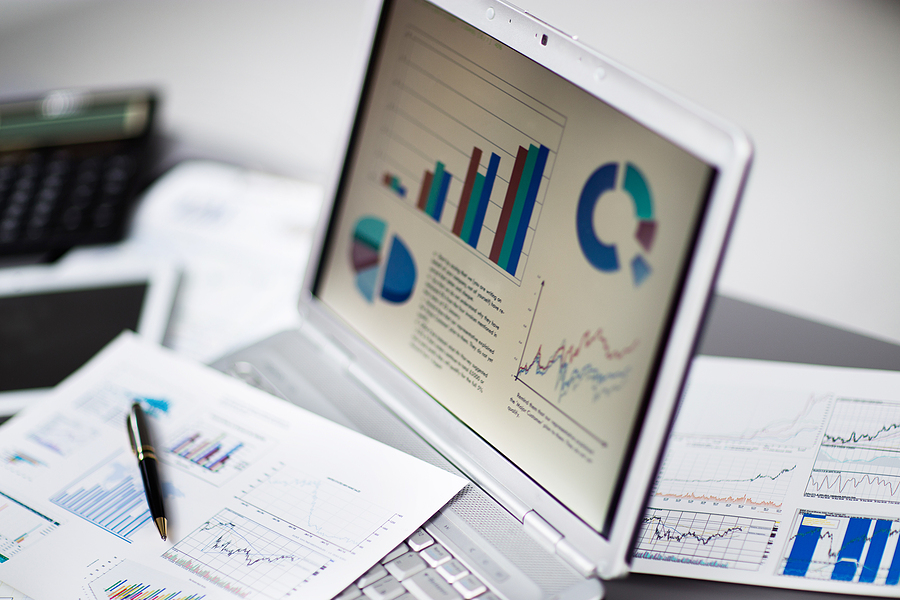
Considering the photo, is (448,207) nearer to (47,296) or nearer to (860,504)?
(860,504)

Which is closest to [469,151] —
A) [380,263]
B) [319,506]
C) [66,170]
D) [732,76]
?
[380,263]

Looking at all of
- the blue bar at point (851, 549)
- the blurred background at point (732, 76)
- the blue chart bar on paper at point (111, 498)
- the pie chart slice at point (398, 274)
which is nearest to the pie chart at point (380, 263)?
the pie chart slice at point (398, 274)

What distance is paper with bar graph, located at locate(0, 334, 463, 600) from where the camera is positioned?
45cm

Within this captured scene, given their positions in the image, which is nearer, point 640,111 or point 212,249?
point 640,111

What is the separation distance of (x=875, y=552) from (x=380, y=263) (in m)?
0.39

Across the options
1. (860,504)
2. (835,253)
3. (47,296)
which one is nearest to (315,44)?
(47,296)

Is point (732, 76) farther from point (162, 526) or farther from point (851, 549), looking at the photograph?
point (162, 526)

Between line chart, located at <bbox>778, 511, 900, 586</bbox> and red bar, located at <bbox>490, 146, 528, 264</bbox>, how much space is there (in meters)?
0.26

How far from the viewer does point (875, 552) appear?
48cm

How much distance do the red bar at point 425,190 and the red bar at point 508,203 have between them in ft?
0.25

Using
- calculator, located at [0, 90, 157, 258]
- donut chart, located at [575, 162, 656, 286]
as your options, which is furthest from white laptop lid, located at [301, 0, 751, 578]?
calculator, located at [0, 90, 157, 258]

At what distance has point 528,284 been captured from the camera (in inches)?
18.3

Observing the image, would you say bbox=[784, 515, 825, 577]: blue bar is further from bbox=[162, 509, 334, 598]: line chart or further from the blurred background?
the blurred background

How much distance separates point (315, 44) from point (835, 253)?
1.07m
